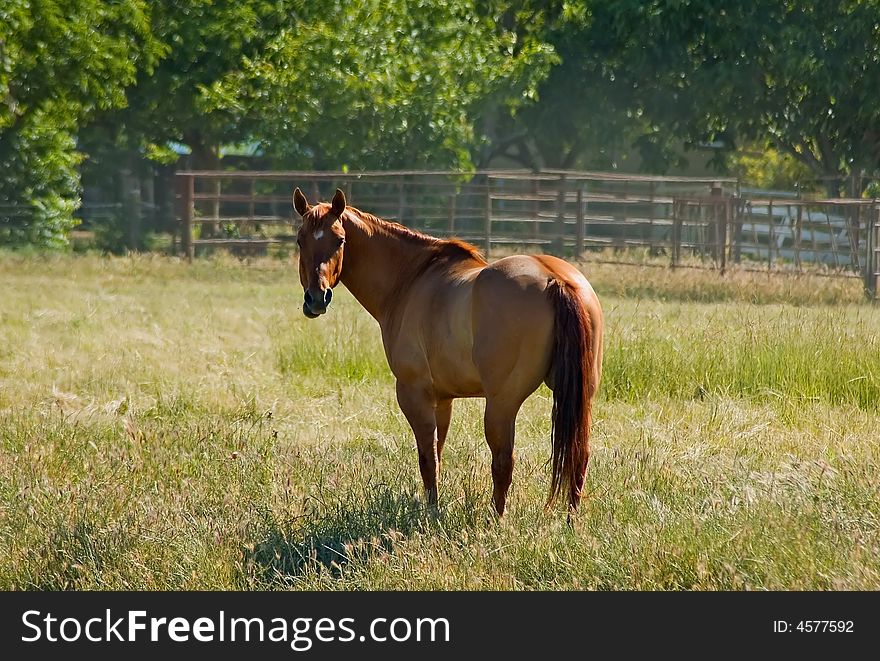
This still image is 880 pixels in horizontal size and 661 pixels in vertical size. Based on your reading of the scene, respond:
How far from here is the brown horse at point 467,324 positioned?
17.9 ft

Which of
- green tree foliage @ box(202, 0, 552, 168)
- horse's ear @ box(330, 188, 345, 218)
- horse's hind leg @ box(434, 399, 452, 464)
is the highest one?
green tree foliage @ box(202, 0, 552, 168)

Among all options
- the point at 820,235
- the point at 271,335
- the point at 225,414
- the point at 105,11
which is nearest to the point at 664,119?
the point at 820,235

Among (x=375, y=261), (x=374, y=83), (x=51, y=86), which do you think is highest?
(x=374, y=83)

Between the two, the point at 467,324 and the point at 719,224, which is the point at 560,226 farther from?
the point at 467,324

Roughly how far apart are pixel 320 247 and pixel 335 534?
1424 mm

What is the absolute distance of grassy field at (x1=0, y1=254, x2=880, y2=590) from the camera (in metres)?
4.90

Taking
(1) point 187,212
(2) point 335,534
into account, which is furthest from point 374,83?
(2) point 335,534

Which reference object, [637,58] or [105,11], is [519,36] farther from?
[105,11]

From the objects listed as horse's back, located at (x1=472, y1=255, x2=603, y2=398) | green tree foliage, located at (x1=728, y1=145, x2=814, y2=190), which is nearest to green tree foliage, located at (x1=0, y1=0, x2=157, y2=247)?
horse's back, located at (x1=472, y1=255, x2=603, y2=398)

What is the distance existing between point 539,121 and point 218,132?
29.6 ft

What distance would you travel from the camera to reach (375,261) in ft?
21.5

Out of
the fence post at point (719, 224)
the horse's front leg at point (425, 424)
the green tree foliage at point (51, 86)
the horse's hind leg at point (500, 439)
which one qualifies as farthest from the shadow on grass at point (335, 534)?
the green tree foliage at point (51, 86)

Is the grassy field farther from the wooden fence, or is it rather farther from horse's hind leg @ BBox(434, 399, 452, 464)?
the wooden fence

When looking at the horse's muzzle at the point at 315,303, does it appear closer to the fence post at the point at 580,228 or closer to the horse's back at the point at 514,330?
the horse's back at the point at 514,330
